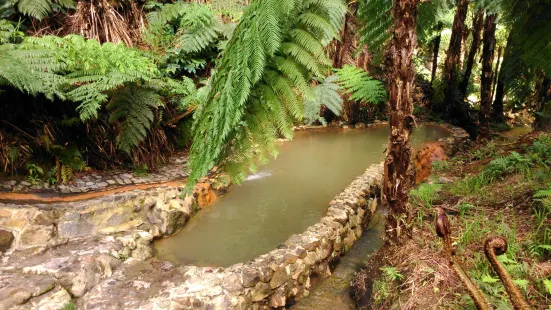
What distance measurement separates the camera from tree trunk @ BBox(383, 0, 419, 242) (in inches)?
82.7

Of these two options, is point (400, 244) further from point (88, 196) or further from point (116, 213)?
point (88, 196)

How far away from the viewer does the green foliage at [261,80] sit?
156 centimetres

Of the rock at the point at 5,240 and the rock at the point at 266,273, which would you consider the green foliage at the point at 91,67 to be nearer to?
the rock at the point at 5,240

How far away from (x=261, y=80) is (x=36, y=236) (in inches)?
105

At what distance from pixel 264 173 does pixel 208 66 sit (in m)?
2.51

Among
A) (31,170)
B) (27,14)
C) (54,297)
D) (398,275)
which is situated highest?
(27,14)

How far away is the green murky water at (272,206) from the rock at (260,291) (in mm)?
512

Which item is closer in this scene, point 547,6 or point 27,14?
point 547,6

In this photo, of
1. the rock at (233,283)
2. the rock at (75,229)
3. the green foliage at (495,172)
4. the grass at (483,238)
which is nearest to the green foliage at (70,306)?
the rock at (75,229)

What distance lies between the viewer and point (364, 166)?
595 centimetres

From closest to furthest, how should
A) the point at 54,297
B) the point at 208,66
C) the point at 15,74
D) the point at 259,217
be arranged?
1. the point at 54,297
2. the point at 15,74
3. the point at 259,217
4. the point at 208,66

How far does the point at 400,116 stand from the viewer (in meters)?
2.29

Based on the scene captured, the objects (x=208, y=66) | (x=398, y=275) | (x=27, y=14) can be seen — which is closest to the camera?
(x=398, y=275)

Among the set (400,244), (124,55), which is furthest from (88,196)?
(400,244)
